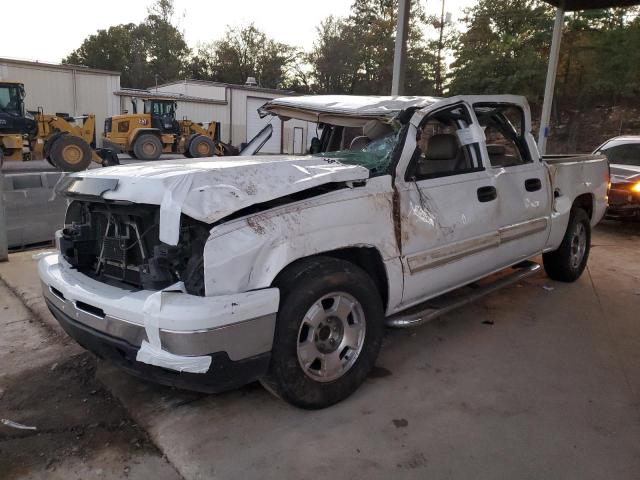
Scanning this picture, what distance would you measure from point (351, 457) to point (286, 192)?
1388 millimetres

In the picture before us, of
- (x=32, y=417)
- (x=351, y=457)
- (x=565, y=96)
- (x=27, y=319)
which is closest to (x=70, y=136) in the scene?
(x=27, y=319)

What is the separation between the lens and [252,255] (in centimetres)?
246

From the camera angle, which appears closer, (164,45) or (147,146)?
(147,146)

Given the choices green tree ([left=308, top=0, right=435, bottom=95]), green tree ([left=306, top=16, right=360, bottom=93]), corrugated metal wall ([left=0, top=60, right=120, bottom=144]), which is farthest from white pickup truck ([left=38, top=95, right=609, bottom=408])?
green tree ([left=306, top=16, right=360, bottom=93])

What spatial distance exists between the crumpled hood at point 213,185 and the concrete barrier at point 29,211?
4.17 metres

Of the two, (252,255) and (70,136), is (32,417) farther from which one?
(70,136)

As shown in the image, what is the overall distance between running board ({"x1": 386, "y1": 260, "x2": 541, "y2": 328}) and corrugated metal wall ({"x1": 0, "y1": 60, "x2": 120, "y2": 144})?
2534 cm

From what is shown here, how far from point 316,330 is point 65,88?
29408 millimetres

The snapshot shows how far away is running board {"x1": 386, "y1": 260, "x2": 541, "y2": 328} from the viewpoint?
130 inches

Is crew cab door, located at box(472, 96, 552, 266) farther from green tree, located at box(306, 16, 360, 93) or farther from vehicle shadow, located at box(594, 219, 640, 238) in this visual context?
green tree, located at box(306, 16, 360, 93)

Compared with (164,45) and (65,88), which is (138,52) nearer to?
(164,45)

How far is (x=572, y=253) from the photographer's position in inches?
215

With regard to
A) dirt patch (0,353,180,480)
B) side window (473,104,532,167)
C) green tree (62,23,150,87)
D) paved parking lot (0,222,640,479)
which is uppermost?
green tree (62,23,150,87)

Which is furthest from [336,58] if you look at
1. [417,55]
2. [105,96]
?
[105,96]
